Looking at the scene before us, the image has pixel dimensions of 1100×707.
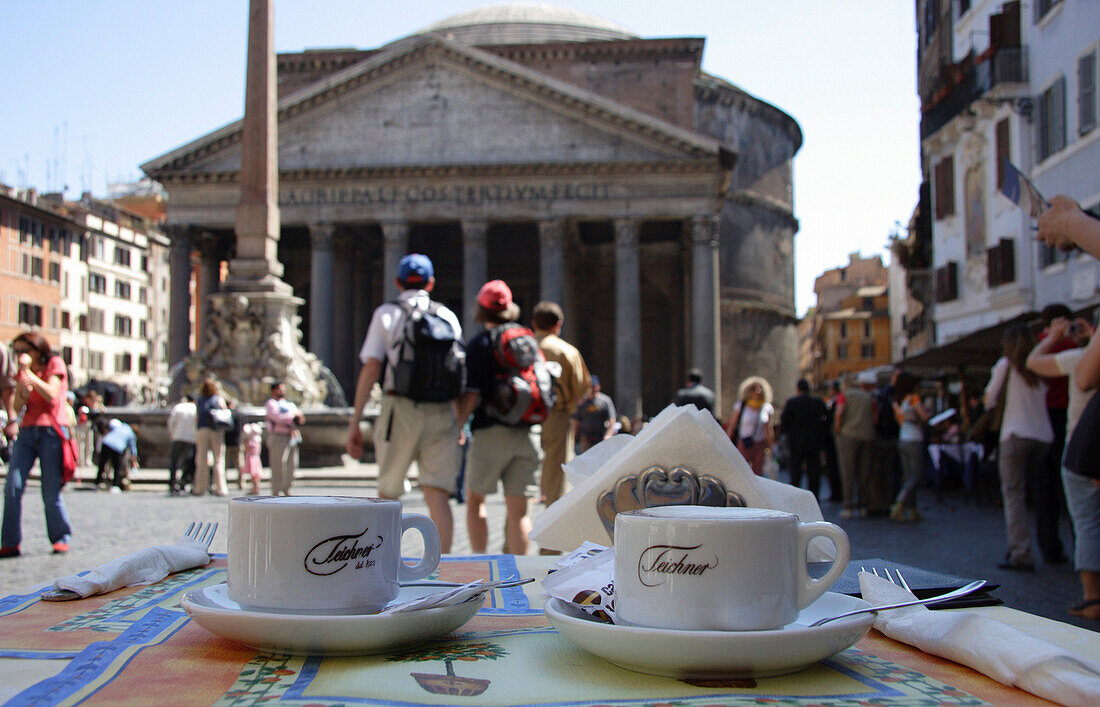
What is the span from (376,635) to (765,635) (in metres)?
0.43

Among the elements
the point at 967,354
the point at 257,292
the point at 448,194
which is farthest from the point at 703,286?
the point at 257,292

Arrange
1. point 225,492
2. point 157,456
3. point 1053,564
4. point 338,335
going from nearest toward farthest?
1. point 1053,564
2. point 225,492
3. point 157,456
4. point 338,335

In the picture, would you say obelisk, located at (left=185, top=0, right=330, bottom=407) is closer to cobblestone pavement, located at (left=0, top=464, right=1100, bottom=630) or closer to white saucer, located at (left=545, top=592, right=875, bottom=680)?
cobblestone pavement, located at (left=0, top=464, right=1100, bottom=630)

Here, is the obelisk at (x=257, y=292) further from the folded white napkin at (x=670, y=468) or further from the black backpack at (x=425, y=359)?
the folded white napkin at (x=670, y=468)

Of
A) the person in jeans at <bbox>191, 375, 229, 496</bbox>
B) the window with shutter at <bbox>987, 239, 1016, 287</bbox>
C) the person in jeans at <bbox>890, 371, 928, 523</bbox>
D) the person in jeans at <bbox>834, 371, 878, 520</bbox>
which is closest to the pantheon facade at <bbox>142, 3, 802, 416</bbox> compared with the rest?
the window with shutter at <bbox>987, 239, 1016, 287</bbox>

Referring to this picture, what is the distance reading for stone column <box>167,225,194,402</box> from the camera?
29.1 m

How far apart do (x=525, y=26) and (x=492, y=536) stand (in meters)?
34.7

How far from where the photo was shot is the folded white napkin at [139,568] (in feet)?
5.20

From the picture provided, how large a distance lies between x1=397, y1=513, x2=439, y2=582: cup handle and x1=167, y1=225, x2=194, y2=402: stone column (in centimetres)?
2891

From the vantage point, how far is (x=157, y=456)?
16.2 m

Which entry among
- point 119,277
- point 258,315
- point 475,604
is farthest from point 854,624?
point 119,277

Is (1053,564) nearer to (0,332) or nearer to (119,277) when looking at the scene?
(0,332)

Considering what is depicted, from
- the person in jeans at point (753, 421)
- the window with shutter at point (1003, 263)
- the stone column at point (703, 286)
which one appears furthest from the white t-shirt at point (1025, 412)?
the stone column at point (703, 286)

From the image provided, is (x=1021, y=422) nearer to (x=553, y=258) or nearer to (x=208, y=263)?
(x=553, y=258)
